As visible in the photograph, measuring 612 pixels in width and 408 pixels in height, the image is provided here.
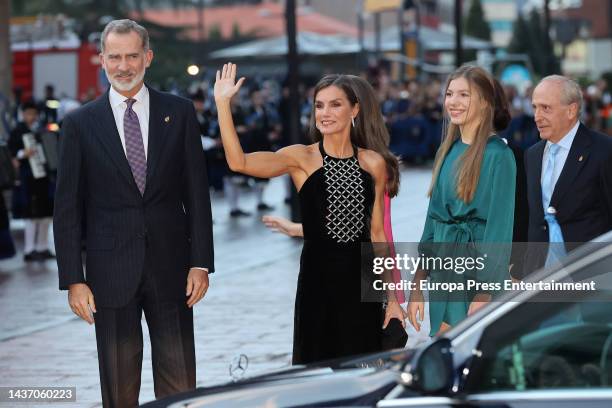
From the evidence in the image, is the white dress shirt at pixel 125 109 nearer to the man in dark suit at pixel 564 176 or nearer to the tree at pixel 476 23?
the man in dark suit at pixel 564 176

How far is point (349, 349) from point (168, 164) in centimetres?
106

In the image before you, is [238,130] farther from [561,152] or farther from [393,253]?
[393,253]

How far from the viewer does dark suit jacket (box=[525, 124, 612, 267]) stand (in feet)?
24.4

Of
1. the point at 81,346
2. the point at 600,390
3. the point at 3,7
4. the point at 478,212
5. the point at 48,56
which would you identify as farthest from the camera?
the point at 48,56

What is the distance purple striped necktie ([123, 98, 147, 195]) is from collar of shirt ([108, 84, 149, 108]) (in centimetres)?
4

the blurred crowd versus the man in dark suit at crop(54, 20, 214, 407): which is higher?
the man in dark suit at crop(54, 20, 214, 407)

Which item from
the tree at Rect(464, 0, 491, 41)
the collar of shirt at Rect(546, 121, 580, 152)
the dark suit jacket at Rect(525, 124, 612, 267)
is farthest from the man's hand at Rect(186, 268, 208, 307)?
the tree at Rect(464, 0, 491, 41)

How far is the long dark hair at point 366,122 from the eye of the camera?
661 cm

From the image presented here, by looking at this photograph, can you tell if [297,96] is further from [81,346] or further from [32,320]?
[81,346]

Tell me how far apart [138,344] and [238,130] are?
17.7 m

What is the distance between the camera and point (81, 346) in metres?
10.7

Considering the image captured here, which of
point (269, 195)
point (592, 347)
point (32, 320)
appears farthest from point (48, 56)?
point (592, 347)

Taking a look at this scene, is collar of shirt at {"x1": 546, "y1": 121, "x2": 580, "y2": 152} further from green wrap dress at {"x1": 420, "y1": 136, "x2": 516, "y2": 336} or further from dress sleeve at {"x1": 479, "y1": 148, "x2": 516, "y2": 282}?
dress sleeve at {"x1": 479, "y1": 148, "x2": 516, "y2": 282}

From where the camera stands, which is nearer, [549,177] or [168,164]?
[168,164]
